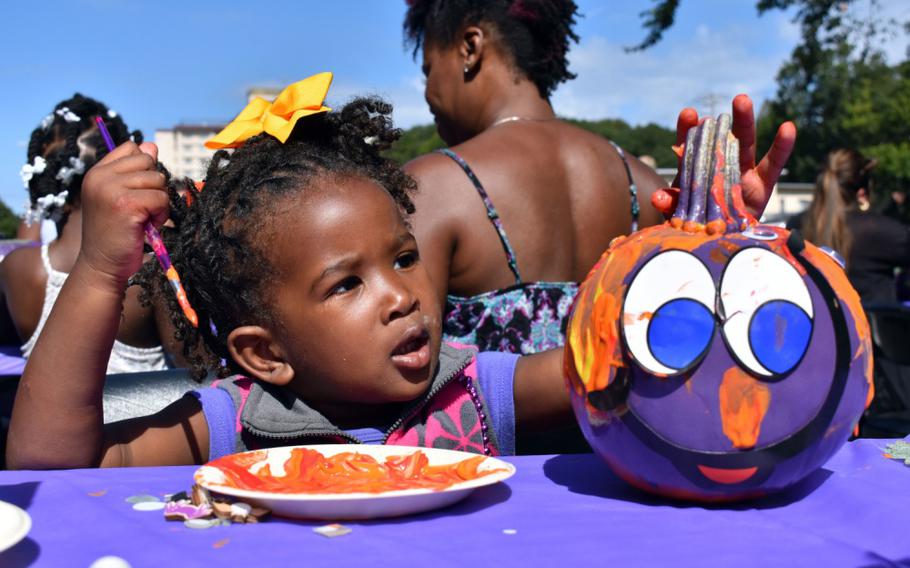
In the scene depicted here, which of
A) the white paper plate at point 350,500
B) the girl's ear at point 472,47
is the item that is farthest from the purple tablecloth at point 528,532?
the girl's ear at point 472,47

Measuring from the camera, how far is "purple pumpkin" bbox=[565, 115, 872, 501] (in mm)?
957

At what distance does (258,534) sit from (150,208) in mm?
707

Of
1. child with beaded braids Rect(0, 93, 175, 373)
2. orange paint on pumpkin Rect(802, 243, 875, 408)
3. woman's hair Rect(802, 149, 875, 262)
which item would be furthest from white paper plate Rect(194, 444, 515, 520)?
woman's hair Rect(802, 149, 875, 262)

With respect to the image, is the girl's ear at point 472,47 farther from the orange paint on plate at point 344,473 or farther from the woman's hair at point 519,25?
the orange paint on plate at point 344,473

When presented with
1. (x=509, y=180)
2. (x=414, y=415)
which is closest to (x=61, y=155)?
(x=509, y=180)

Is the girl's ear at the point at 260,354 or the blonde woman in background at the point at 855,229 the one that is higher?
the blonde woman in background at the point at 855,229

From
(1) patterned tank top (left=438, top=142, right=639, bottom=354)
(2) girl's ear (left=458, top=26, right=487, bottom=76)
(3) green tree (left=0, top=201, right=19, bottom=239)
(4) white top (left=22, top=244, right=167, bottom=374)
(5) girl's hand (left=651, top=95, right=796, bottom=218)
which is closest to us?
(5) girl's hand (left=651, top=95, right=796, bottom=218)

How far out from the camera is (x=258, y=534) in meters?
0.90

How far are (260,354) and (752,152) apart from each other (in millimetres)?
928

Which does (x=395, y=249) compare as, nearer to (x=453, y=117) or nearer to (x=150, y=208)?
(x=150, y=208)

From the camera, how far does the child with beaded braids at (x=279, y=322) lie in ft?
4.70

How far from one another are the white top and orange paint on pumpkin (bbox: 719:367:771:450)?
2.85 m

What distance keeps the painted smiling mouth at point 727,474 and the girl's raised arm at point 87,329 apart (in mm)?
956

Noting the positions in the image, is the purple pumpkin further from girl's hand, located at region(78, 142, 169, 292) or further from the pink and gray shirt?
girl's hand, located at region(78, 142, 169, 292)
